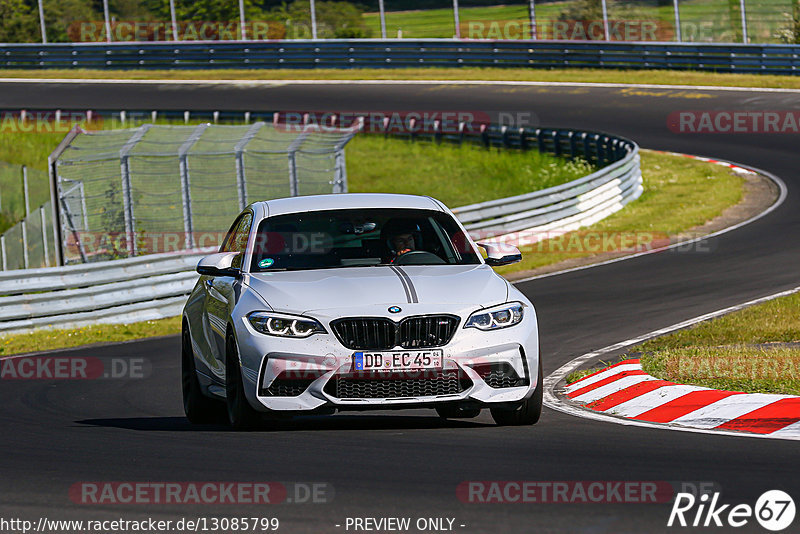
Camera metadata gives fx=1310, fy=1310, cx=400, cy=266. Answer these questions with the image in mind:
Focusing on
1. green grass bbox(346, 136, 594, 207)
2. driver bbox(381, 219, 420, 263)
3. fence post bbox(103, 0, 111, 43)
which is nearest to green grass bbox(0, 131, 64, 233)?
green grass bbox(346, 136, 594, 207)

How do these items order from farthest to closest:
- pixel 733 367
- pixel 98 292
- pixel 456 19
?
pixel 456 19
pixel 98 292
pixel 733 367

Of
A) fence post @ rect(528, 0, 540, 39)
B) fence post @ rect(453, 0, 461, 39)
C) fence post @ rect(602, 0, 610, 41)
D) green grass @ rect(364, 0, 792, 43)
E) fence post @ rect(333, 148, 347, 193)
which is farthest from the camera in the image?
fence post @ rect(453, 0, 461, 39)

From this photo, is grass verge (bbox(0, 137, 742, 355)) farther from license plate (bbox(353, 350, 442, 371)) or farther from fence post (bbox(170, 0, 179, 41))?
fence post (bbox(170, 0, 179, 41))

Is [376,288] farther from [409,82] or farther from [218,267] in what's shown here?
[409,82]

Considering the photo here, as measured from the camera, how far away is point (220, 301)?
877 cm

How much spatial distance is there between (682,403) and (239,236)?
11.3 feet

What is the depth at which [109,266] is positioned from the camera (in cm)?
1773

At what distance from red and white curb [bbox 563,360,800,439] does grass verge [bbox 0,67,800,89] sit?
97.1 ft

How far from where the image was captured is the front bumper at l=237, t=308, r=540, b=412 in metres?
7.70

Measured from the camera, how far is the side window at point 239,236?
30.5 feet

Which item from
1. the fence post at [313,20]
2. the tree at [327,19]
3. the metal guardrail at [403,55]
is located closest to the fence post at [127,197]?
the metal guardrail at [403,55]

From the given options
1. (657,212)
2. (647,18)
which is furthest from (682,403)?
(647,18)

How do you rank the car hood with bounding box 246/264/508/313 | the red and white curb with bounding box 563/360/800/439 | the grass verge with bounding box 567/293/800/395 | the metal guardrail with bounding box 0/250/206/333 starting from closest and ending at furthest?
the car hood with bounding box 246/264/508/313 → the red and white curb with bounding box 563/360/800/439 → the grass verge with bounding box 567/293/800/395 → the metal guardrail with bounding box 0/250/206/333

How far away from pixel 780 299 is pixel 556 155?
17.7 metres
